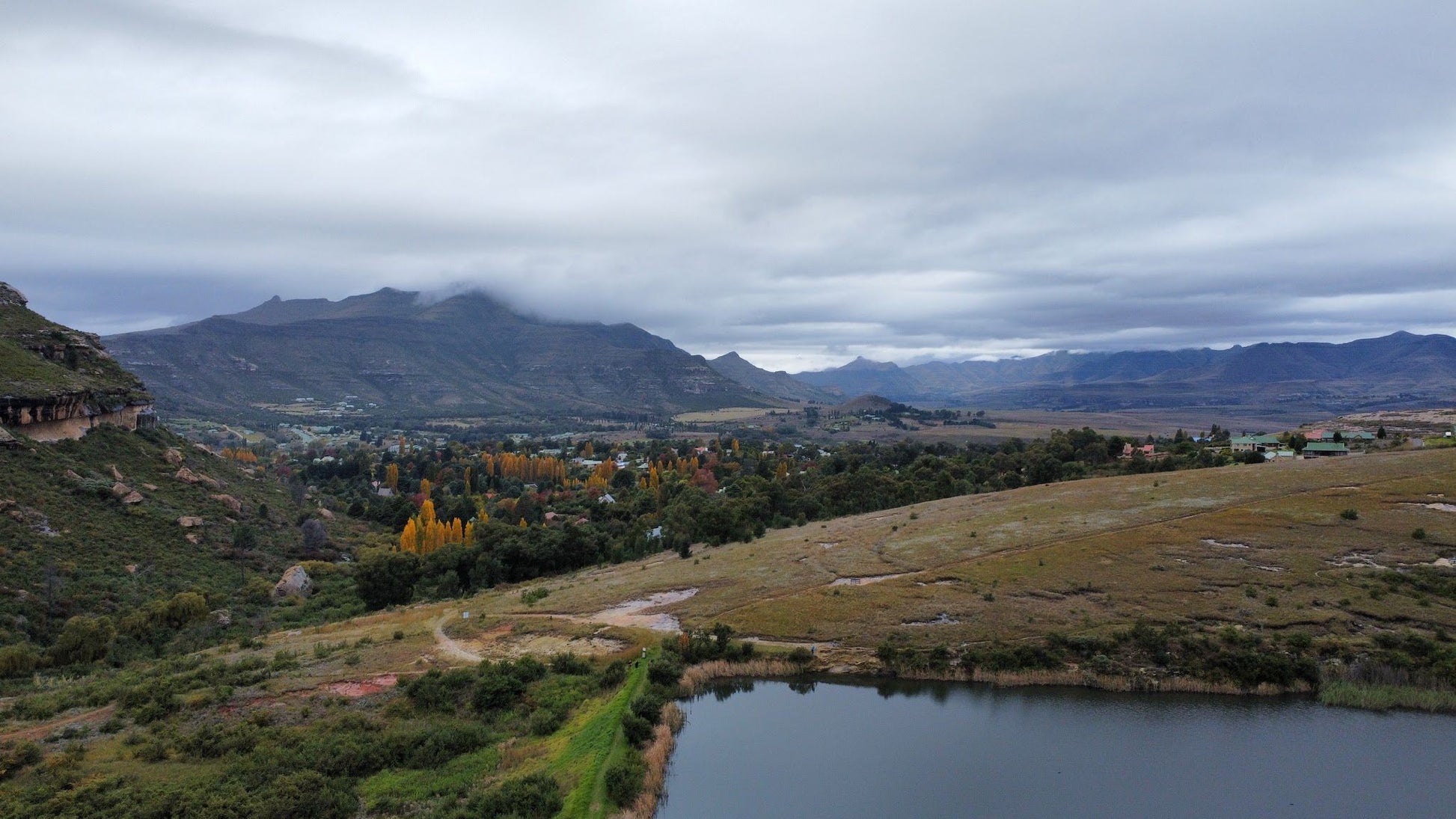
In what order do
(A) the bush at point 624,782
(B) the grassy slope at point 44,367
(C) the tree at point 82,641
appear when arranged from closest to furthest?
1. (A) the bush at point 624,782
2. (C) the tree at point 82,641
3. (B) the grassy slope at point 44,367

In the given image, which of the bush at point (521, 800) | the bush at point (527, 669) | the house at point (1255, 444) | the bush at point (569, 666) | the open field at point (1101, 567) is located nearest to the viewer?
the bush at point (521, 800)

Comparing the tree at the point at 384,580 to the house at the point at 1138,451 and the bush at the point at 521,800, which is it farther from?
the house at the point at 1138,451

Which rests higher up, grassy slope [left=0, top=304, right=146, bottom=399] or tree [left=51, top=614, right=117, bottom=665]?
grassy slope [left=0, top=304, right=146, bottom=399]

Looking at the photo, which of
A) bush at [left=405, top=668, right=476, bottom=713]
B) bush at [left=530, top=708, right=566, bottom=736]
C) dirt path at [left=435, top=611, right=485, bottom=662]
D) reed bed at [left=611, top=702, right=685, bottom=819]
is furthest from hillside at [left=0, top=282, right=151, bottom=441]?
reed bed at [left=611, top=702, right=685, bottom=819]

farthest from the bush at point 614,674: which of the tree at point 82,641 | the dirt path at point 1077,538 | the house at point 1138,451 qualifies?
the house at point 1138,451

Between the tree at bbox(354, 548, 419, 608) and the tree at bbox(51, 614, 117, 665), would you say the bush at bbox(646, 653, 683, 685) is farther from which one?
the tree at bbox(354, 548, 419, 608)

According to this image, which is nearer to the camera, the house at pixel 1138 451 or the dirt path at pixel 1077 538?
the dirt path at pixel 1077 538

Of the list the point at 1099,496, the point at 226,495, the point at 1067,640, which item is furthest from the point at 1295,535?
the point at 226,495

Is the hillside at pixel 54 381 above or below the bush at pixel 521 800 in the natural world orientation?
above
